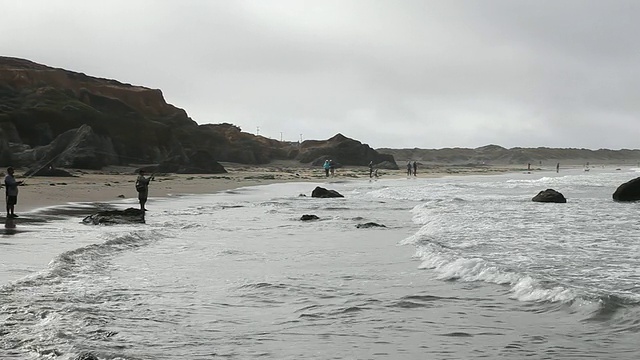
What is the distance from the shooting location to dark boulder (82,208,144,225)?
615 inches

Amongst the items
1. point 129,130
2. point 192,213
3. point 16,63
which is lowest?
point 192,213

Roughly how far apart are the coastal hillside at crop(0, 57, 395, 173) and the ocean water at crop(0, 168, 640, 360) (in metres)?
33.5

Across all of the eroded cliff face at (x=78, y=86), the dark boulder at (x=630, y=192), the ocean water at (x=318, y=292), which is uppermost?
the eroded cliff face at (x=78, y=86)

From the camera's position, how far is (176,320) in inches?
264

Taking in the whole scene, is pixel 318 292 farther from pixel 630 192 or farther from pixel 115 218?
pixel 630 192

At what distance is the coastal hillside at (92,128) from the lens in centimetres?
4894

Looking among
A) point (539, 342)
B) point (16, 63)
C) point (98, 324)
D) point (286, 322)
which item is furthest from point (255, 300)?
point (16, 63)

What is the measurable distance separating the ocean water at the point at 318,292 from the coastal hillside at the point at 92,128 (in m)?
33.5

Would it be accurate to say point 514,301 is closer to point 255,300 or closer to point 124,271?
point 255,300

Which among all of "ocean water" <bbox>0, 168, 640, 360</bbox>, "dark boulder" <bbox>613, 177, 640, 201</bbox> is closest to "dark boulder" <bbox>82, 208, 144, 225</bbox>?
"ocean water" <bbox>0, 168, 640, 360</bbox>

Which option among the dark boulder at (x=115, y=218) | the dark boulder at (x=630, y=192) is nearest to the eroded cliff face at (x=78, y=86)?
the dark boulder at (x=115, y=218)

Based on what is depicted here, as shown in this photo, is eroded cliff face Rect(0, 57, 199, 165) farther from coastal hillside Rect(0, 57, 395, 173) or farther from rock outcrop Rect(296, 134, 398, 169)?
rock outcrop Rect(296, 134, 398, 169)

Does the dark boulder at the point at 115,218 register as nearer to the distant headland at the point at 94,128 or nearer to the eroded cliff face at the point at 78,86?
the distant headland at the point at 94,128

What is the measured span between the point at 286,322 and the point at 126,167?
49.8 metres
